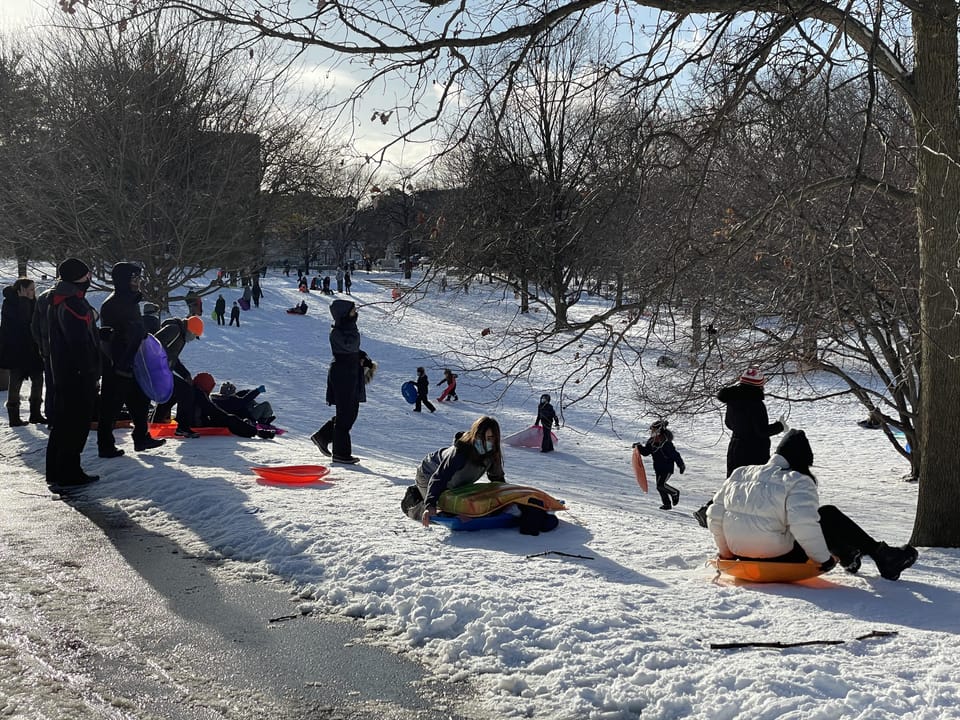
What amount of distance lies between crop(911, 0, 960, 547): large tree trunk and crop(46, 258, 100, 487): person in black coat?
7648 millimetres

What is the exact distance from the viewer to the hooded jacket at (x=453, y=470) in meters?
7.78

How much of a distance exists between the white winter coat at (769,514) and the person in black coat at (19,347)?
1053cm

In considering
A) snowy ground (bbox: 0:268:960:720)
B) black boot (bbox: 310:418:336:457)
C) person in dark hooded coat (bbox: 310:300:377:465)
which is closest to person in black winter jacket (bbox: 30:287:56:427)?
snowy ground (bbox: 0:268:960:720)

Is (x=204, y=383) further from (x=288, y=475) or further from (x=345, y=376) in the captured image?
(x=288, y=475)

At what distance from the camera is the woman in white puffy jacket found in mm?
6000

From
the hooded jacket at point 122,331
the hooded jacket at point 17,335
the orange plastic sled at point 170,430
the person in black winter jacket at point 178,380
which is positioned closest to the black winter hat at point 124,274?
the hooded jacket at point 122,331

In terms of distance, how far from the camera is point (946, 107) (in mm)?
7863

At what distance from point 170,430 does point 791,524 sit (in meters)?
9.20

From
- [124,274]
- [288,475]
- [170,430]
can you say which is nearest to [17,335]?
[170,430]

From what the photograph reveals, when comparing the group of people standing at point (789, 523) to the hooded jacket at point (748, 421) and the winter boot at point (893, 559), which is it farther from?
the hooded jacket at point (748, 421)

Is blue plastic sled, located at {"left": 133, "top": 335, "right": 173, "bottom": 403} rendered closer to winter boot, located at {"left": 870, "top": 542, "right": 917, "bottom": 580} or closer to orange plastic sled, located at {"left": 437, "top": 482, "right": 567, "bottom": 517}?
orange plastic sled, located at {"left": 437, "top": 482, "right": 567, "bottom": 517}

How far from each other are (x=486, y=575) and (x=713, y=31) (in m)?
4.08

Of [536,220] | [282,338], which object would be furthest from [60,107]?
[536,220]

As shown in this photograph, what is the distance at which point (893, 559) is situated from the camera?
241 inches
